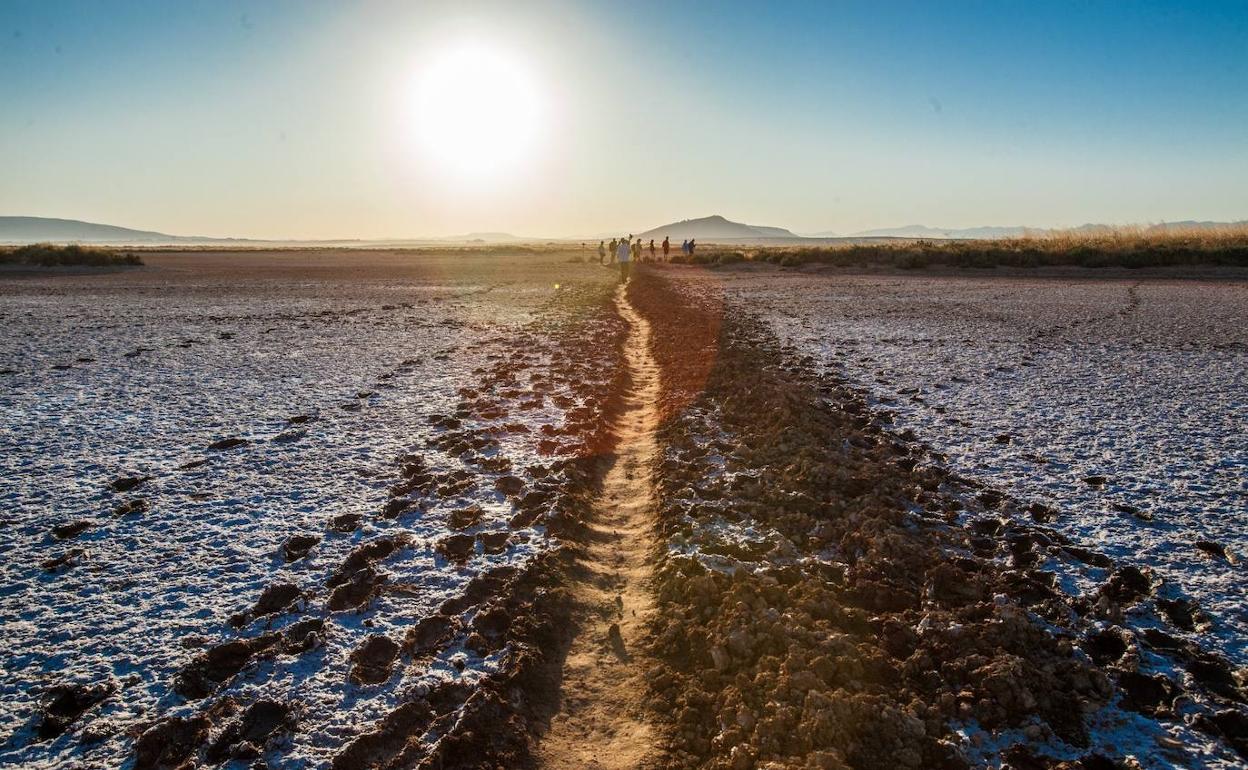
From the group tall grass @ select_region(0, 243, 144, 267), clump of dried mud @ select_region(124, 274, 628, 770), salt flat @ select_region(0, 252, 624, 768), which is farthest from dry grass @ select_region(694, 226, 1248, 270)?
tall grass @ select_region(0, 243, 144, 267)

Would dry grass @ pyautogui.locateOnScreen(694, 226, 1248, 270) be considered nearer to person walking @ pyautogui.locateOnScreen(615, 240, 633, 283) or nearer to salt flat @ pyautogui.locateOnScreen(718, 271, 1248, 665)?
person walking @ pyautogui.locateOnScreen(615, 240, 633, 283)

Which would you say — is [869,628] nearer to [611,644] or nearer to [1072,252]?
[611,644]

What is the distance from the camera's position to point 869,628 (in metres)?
3.55

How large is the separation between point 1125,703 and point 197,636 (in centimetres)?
460

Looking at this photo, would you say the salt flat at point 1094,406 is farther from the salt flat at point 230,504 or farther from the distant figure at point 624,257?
the distant figure at point 624,257

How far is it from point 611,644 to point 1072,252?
130 feet

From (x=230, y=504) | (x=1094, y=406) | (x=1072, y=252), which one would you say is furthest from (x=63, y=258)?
(x=1072, y=252)

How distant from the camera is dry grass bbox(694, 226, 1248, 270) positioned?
32094mm

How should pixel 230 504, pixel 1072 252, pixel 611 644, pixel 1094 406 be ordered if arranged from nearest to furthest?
pixel 611 644
pixel 230 504
pixel 1094 406
pixel 1072 252

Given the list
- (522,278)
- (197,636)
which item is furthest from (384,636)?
(522,278)

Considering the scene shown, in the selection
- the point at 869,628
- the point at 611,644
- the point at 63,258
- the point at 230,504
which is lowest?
the point at 611,644

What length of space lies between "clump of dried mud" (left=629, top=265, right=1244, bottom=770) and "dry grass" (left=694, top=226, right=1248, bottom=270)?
117 feet

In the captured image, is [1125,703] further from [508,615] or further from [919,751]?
[508,615]

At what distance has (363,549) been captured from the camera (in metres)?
4.41
